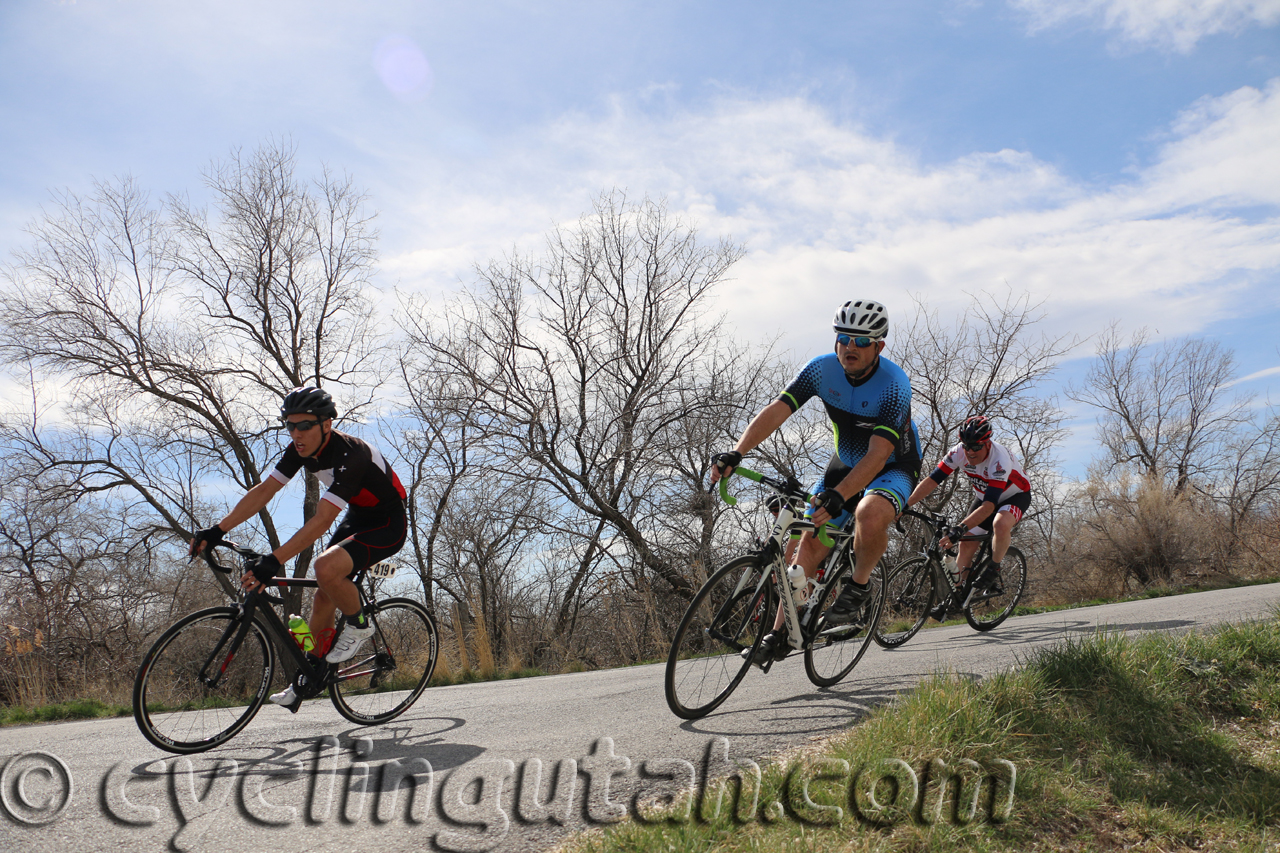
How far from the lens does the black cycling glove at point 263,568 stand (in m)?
4.33

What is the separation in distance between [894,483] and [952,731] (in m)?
2.07

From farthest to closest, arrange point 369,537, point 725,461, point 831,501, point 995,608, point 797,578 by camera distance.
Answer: point 995,608
point 369,537
point 797,578
point 725,461
point 831,501

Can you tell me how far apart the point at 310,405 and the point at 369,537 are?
961 mm

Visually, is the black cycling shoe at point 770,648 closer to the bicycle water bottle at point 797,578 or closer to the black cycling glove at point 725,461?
the bicycle water bottle at point 797,578

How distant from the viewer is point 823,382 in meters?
5.04

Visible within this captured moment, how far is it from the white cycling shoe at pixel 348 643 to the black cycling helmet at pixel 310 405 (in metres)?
1.45

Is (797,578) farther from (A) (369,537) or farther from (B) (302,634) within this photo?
(B) (302,634)

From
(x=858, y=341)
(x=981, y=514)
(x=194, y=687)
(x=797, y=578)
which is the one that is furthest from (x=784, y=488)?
(x=981, y=514)

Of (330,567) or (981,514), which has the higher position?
(330,567)

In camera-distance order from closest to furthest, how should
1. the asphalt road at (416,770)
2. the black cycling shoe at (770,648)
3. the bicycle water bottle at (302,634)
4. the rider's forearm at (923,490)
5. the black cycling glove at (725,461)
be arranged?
the asphalt road at (416,770) → the black cycling glove at (725,461) → the black cycling shoe at (770,648) → the bicycle water bottle at (302,634) → the rider's forearm at (923,490)

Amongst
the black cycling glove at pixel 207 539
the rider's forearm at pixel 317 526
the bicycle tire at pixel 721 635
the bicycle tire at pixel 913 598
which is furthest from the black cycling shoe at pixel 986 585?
the black cycling glove at pixel 207 539

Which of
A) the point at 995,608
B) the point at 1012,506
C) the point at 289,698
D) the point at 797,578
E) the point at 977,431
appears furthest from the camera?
the point at 995,608

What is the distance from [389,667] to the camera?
208 inches

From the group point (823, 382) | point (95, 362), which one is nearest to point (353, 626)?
point (823, 382)
